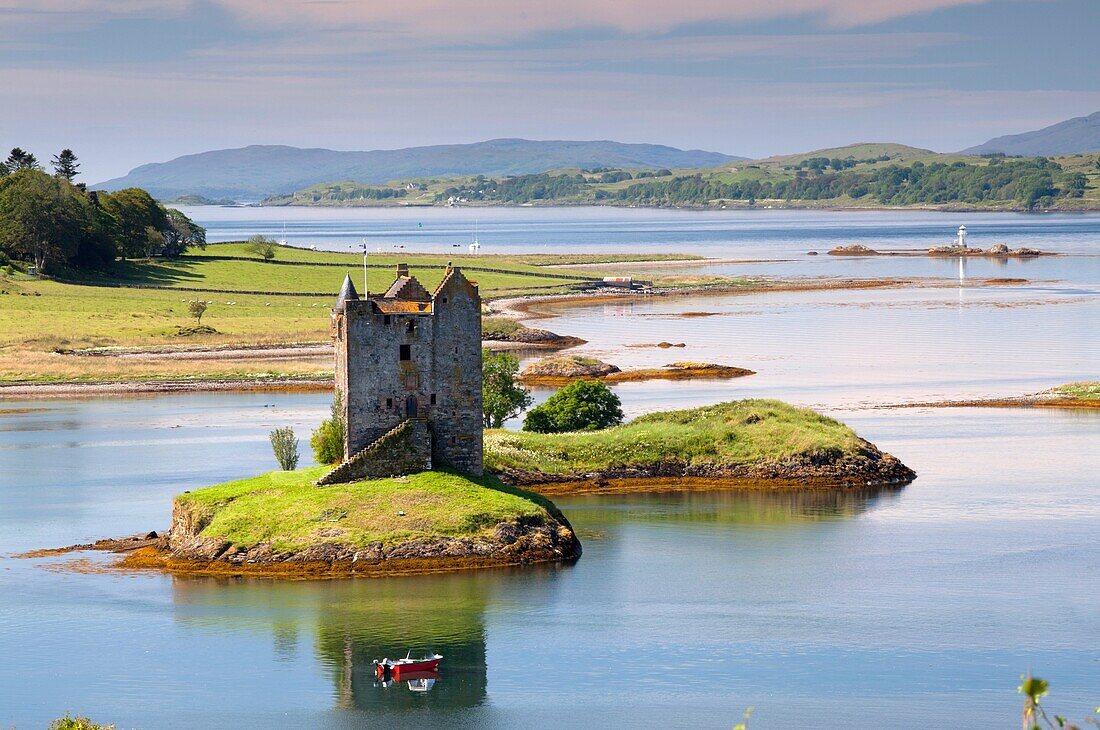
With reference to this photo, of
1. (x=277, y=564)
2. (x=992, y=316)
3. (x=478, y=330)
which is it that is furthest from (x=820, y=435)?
(x=992, y=316)

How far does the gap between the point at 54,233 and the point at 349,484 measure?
111791mm

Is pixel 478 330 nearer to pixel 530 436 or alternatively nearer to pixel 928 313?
pixel 530 436

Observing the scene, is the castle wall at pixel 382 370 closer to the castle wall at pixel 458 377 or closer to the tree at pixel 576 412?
the castle wall at pixel 458 377

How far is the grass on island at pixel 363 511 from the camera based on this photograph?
5825cm

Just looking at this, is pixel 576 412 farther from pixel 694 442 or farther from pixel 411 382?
pixel 411 382

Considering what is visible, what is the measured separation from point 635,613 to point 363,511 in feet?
36.7

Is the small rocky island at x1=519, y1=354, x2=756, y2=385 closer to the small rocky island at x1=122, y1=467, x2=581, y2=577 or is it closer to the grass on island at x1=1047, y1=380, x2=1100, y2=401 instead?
the grass on island at x1=1047, y1=380, x2=1100, y2=401

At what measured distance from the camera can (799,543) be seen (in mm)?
64062

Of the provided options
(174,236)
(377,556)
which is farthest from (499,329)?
(377,556)

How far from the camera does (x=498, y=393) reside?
84875 millimetres

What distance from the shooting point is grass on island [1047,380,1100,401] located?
10091 cm

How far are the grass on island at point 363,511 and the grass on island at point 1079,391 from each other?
51.7 metres

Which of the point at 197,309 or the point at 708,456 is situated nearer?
the point at 708,456

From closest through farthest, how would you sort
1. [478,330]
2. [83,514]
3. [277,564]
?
1. [277,564]
2. [478,330]
3. [83,514]
